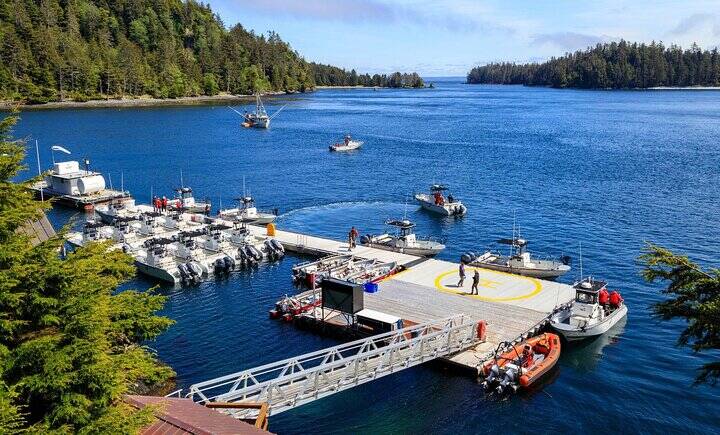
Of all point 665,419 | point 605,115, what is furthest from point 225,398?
point 605,115

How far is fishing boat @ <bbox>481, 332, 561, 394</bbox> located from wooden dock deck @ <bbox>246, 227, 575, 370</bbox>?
0.86m

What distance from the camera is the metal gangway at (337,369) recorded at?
20844 millimetres

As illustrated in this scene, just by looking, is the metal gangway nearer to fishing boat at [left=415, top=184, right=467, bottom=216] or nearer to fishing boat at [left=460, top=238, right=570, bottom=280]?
fishing boat at [left=460, top=238, right=570, bottom=280]

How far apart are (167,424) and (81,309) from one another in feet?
10.4

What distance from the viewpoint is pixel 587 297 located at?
30.5m

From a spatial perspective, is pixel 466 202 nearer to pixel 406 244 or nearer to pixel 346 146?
pixel 406 244

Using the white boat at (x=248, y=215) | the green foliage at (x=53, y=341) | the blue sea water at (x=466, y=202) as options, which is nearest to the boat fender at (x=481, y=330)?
the blue sea water at (x=466, y=202)

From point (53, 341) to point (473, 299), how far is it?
2510 cm

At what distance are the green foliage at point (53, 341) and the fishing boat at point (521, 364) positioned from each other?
16.5 metres

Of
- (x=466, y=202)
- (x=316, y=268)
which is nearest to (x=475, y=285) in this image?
(x=316, y=268)

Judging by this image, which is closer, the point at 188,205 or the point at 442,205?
the point at 442,205

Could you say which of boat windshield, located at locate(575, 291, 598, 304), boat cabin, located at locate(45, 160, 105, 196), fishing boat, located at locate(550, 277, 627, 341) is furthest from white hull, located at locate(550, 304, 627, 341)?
boat cabin, located at locate(45, 160, 105, 196)

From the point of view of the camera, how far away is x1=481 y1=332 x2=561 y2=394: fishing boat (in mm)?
25078

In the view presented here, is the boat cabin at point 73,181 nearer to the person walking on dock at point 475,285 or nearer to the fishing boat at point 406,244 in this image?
the fishing boat at point 406,244
